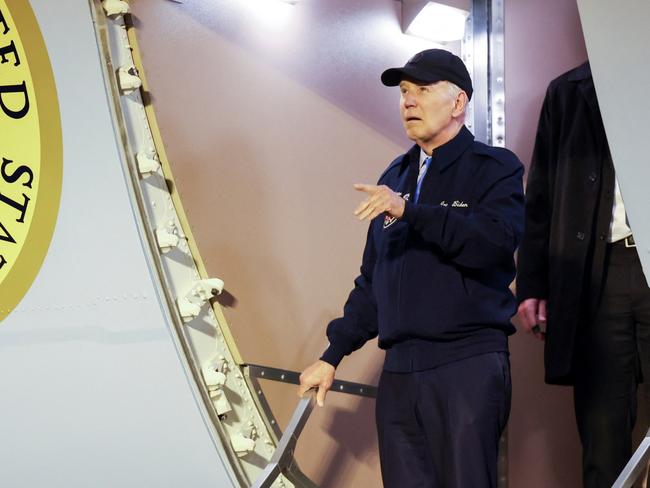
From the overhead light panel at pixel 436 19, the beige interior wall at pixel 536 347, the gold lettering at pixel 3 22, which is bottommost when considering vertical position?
the beige interior wall at pixel 536 347

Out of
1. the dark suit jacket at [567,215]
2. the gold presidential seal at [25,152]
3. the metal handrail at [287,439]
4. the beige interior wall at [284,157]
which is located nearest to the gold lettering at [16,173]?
the gold presidential seal at [25,152]

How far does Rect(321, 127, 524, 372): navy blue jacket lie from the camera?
182 centimetres

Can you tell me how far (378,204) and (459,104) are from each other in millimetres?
404

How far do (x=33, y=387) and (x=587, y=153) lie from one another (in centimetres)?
154

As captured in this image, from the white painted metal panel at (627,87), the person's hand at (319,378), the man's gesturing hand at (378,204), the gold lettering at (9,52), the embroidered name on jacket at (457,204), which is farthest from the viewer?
the gold lettering at (9,52)

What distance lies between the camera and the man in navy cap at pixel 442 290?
5.96ft

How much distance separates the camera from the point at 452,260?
1.90 metres

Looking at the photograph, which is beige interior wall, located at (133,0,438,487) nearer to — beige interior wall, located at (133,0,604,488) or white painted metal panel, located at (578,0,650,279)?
beige interior wall, located at (133,0,604,488)

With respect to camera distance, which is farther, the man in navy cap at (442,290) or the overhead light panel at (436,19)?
the overhead light panel at (436,19)

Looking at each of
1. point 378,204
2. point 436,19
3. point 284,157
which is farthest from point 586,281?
point 436,19

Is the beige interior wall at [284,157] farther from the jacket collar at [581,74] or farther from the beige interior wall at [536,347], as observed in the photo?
the jacket collar at [581,74]

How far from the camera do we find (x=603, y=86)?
4.93 feet

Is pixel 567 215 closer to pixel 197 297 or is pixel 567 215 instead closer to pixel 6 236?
pixel 197 297

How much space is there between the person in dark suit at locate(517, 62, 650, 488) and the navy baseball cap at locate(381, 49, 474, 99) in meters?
0.59
